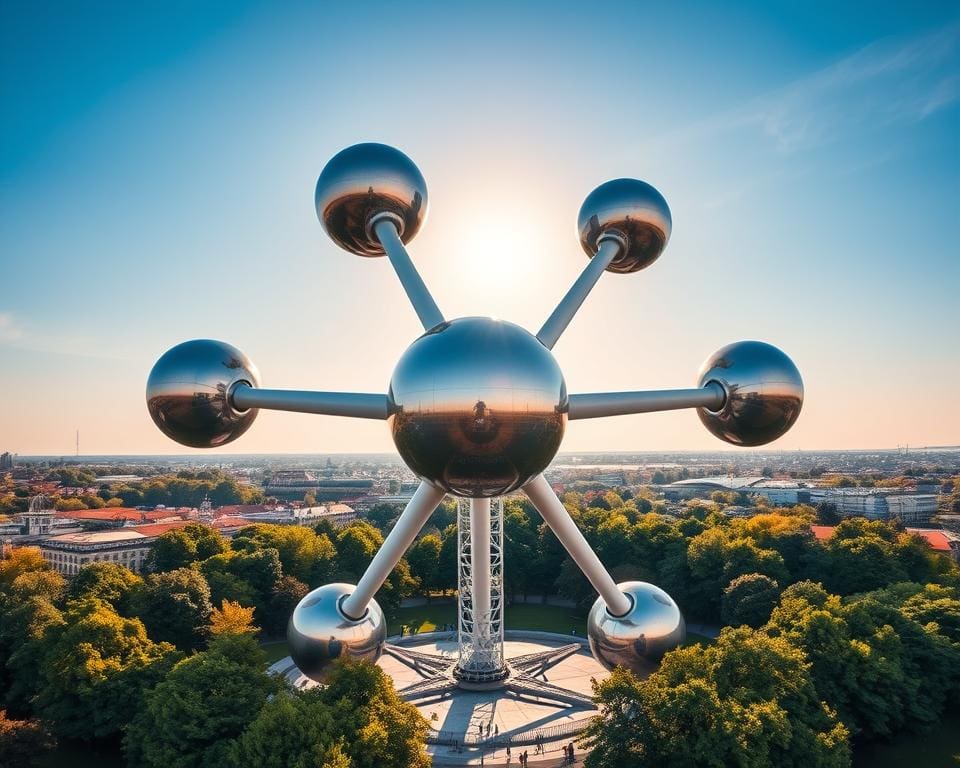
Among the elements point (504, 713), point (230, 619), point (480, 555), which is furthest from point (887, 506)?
point (480, 555)

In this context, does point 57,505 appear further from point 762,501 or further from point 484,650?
point 762,501

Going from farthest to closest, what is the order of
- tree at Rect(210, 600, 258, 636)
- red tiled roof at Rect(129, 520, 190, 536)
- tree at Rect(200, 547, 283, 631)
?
1. red tiled roof at Rect(129, 520, 190, 536)
2. tree at Rect(200, 547, 283, 631)
3. tree at Rect(210, 600, 258, 636)

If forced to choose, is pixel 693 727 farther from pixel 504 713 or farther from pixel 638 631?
pixel 504 713

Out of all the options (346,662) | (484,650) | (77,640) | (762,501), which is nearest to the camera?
(346,662)

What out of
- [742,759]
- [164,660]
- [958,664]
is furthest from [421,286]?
[958,664]

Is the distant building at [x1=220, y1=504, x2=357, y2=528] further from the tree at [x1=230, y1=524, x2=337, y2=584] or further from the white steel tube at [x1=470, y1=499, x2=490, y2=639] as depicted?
the white steel tube at [x1=470, y1=499, x2=490, y2=639]

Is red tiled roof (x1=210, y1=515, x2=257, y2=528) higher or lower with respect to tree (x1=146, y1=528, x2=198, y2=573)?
higher

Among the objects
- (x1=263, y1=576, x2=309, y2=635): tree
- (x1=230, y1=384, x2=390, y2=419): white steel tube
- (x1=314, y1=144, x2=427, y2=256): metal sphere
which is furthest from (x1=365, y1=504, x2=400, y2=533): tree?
(x1=230, y1=384, x2=390, y2=419): white steel tube

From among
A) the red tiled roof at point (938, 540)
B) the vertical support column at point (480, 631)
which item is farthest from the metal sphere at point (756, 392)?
the red tiled roof at point (938, 540)
